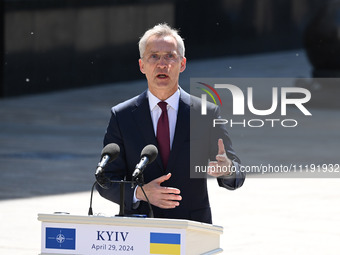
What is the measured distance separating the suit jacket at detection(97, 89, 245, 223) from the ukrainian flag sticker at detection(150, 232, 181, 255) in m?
0.82

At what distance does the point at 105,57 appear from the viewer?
28.3 m

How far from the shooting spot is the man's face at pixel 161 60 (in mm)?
5301

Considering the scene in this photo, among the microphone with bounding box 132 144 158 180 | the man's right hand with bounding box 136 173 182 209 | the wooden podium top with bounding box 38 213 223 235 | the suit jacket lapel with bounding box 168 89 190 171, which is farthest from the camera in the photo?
A: the suit jacket lapel with bounding box 168 89 190 171

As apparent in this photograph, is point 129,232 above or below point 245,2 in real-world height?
below

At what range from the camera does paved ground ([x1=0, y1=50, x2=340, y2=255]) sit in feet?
30.7

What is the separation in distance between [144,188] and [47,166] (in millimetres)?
9381

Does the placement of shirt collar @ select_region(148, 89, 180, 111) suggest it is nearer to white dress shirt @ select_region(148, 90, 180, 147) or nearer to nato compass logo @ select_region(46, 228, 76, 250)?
white dress shirt @ select_region(148, 90, 180, 147)

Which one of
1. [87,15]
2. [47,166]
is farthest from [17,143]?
[87,15]

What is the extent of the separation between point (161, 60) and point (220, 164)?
66 centimetres

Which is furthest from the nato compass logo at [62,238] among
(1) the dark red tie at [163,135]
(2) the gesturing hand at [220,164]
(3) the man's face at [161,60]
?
(3) the man's face at [161,60]

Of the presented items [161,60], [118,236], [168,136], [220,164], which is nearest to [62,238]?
[118,236]

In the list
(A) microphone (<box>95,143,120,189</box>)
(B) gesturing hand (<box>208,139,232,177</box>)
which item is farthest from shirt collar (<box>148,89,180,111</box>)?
(A) microphone (<box>95,143,120,189</box>)

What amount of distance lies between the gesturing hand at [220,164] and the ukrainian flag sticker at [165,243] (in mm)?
638

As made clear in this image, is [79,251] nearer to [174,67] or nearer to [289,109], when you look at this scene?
[174,67]
